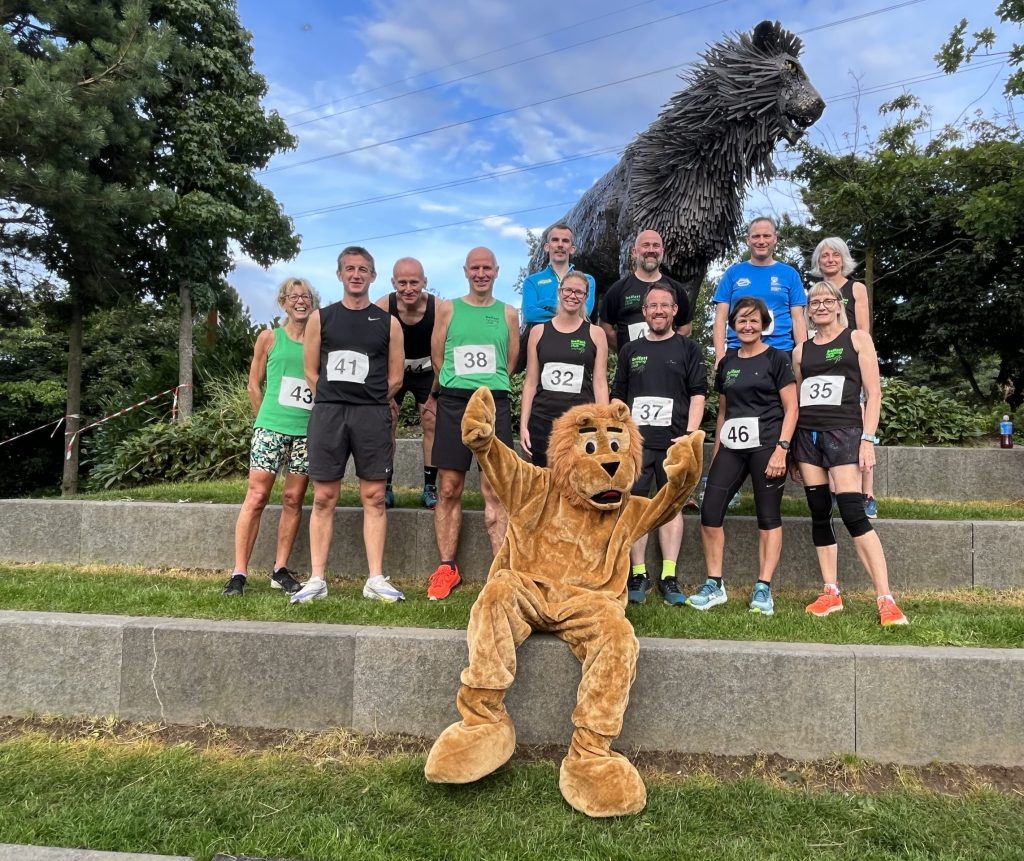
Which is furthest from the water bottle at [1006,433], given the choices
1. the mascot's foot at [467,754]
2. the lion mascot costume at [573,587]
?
the mascot's foot at [467,754]

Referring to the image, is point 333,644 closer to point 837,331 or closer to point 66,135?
point 837,331

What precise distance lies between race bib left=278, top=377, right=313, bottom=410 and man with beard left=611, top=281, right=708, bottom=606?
2.00 metres

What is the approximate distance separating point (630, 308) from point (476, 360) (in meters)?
1.26

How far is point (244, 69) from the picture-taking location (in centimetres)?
1305

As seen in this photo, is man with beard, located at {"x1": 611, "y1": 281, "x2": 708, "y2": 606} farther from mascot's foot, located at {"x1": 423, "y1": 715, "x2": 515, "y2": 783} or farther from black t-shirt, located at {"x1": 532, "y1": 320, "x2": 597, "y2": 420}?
mascot's foot, located at {"x1": 423, "y1": 715, "x2": 515, "y2": 783}

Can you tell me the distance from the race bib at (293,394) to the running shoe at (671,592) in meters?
2.39

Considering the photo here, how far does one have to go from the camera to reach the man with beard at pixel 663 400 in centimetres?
390

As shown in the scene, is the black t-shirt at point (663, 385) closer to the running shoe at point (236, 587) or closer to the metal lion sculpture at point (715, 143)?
the metal lion sculpture at point (715, 143)

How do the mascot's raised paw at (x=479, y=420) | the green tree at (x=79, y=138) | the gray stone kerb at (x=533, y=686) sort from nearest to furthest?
the gray stone kerb at (x=533, y=686) → the mascot's raised paw at (x=479, y=420) → the green tree at (x=79, y=138)

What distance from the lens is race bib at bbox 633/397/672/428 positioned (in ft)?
12.8

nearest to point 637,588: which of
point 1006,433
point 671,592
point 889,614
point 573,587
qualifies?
point 671,592

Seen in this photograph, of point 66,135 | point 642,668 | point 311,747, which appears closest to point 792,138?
point 642,668

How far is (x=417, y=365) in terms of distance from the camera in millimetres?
4887

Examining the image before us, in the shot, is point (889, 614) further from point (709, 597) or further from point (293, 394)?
point (293, 394)
